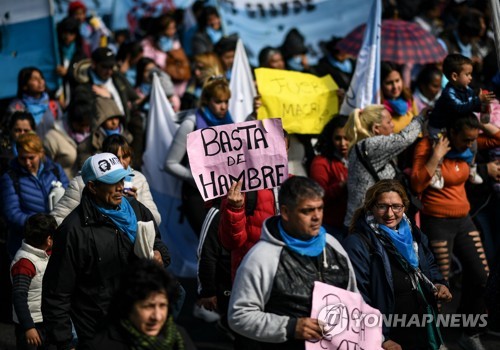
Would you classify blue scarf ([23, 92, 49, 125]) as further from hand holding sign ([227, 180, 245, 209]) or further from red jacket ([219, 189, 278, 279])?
hand holding sign ([227, 180, 245, 209])

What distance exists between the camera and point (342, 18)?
1362 cm

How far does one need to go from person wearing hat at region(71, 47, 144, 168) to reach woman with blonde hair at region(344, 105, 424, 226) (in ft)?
8.76

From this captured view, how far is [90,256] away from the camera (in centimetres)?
595

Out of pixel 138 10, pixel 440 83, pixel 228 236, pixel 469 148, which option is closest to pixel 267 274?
pixel 228 236

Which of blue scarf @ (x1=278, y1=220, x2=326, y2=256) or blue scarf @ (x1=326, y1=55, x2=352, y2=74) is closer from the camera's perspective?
blue scarf @ (x1=278, y1=220, x2=326, y2=256)

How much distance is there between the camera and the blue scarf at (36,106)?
33.6ft

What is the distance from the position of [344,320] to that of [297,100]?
14.1ft

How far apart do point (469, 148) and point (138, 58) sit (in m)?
5.27

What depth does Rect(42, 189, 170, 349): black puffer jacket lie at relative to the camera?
5855mm

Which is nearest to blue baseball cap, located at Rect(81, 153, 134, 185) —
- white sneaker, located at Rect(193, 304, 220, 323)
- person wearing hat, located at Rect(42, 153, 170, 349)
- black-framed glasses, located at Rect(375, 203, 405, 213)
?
person wearing hat, located at Rect(42, 153, 170, 349)

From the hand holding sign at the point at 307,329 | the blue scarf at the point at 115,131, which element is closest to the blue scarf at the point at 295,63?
the blue scarf at the point at 115,131

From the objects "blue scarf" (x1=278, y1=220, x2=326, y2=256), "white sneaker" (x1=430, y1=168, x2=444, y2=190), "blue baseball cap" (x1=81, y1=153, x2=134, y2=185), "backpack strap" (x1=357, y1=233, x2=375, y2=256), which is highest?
"blue baseball cap" (x1=81, y1=153, x2=134, y2=185)

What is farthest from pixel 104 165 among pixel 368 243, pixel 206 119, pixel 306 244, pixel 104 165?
pixel 206 119

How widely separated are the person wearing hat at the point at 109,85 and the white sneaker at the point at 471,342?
11.5 ft
